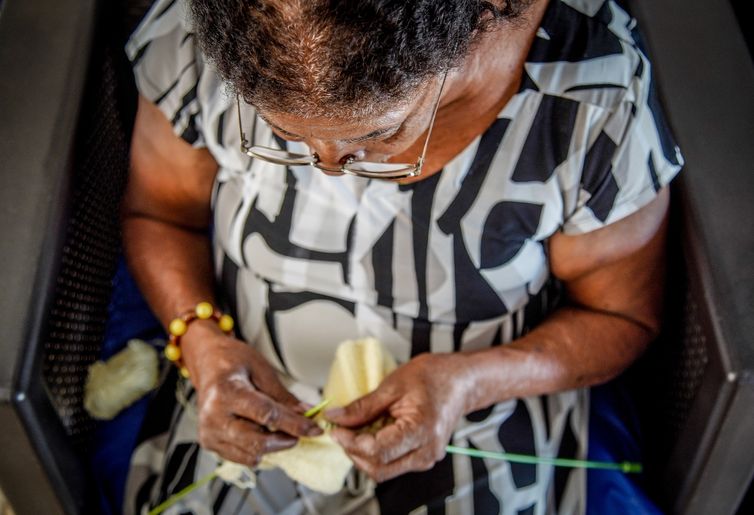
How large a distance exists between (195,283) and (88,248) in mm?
186

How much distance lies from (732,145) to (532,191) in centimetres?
31

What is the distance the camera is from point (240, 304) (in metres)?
1.33

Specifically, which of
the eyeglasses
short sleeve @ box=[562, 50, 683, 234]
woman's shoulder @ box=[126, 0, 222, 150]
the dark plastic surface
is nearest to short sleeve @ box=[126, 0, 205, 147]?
woman's shoulder @ box=[126, 0, 222, 150]

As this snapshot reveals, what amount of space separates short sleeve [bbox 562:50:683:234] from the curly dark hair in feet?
1.01

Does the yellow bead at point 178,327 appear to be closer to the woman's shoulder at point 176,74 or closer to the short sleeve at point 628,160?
the woman's shoulder at point 176,74

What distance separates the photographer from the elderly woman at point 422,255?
1.05m

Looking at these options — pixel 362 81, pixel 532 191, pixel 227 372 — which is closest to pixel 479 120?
pixel 532 191

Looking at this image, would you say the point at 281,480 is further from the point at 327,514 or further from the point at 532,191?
the point at 532,191

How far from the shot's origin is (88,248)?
129 centimetres

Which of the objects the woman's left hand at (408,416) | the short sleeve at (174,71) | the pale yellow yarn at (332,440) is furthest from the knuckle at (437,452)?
the short sleeve at (174,71)

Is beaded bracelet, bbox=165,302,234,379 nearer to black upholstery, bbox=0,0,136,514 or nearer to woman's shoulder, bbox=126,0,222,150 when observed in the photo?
black upholstery, bbox=0,0,136,514

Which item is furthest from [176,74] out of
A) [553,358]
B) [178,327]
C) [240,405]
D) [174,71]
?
[553,358]

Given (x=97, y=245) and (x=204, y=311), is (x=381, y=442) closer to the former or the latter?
(x=204, y=311)

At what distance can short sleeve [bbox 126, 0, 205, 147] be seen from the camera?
3.80ft
